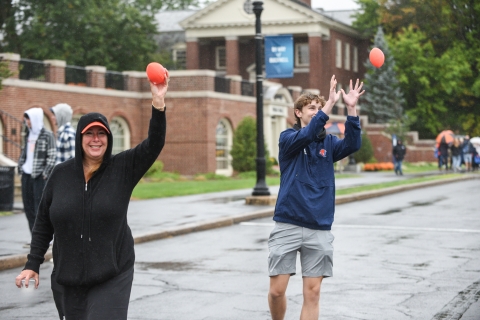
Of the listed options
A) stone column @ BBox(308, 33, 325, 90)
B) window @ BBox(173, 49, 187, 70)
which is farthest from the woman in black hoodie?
window @ BBox(173, 49, 187, 70)

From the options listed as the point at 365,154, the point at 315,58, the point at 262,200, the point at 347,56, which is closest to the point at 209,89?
the point at 365,154

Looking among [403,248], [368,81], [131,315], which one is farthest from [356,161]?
[131,315]

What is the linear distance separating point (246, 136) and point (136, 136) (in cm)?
504

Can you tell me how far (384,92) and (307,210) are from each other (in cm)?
5590

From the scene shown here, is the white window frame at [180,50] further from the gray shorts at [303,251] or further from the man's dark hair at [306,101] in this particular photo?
the gray shorts at [303,251]

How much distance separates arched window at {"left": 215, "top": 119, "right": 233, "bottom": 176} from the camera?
4216cm

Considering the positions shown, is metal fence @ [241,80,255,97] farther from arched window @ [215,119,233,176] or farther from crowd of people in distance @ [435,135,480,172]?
crowd of people in distance @ [435,135,480,172]

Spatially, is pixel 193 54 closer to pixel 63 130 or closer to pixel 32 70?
pixel 32 70

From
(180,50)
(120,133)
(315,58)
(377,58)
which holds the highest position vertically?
(180,50)

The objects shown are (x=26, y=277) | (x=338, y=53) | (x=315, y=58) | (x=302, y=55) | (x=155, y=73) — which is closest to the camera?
(x=155, y=73)

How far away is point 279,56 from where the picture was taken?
23016 mm

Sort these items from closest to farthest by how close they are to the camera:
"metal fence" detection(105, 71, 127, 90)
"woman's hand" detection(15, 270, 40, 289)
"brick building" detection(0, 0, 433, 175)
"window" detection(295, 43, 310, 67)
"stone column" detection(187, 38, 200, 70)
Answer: "woman's hand" detection(15, 270, 40, 289) < "brick building" detection(0, 0, 433, 175) < "metal fence" detection(105, 71, 127, 90) < "stone column" detection(187, 38, 200, 70) < "window" detection(295, 43, 310, 67)

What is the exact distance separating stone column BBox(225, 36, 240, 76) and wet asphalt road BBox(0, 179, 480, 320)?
44.5m

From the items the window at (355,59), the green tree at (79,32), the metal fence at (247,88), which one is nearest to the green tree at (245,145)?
the metal fence at (247,88)
